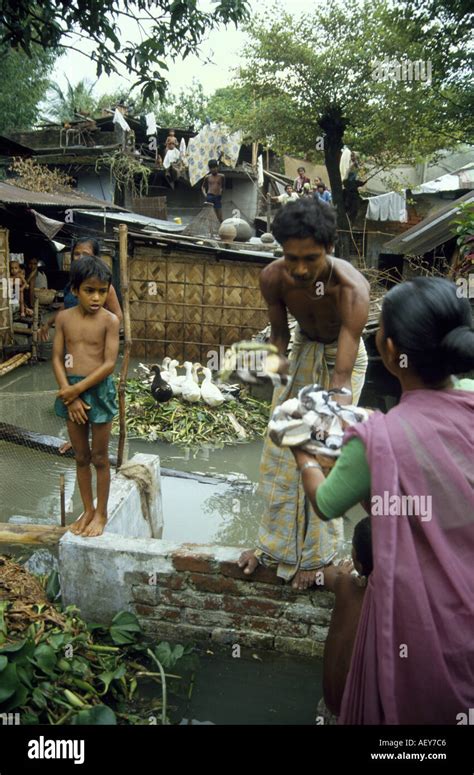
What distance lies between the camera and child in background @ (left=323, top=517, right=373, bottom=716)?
2.32 meters

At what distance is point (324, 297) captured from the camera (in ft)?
9.57

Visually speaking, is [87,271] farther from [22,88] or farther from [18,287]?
[22,88]

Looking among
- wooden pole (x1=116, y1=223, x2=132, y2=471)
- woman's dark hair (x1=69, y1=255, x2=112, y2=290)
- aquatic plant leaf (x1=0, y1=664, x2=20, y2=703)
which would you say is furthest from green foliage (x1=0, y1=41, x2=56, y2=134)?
aquatic plant leaf (x1=0, y1=664, x2=20, y2=703)

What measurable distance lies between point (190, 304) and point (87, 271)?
9.73m

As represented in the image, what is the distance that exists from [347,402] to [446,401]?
2.70ft

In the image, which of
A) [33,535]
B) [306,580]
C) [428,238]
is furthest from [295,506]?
[428,238]

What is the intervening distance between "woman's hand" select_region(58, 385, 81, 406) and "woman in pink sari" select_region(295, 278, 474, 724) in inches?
81.0

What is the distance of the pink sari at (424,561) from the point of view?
164 centimetres

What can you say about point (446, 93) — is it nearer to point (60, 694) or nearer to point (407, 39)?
point (407, 39)

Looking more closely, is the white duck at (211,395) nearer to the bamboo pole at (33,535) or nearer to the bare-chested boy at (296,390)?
the bamboo pole at (33,535)

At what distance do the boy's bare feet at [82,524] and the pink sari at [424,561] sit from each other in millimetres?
2152

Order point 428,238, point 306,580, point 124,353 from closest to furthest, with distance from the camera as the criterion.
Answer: point 306,580 < point 124,353 < point 428,238

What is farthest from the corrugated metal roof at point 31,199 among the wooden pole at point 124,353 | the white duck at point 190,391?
the wooden pole at point 124,353
